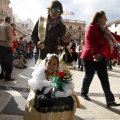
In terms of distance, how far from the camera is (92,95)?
525 cm

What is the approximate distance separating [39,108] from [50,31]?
4.74 feet

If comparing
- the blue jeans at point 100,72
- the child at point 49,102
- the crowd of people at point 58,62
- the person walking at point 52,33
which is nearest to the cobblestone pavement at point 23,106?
the crowd of people at point 58,62

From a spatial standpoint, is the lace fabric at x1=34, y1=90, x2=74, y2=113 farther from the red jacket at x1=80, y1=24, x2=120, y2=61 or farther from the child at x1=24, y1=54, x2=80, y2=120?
the red jacket at x1=80, y1=24, x2=120, y2=61

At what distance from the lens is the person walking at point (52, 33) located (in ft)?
12.2

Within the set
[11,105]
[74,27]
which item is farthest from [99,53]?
[74,27]

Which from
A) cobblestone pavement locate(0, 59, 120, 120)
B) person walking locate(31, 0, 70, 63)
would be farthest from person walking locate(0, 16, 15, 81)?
person walking locate(31, 0, 70, 63)

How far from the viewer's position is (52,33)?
→ 3.83 m

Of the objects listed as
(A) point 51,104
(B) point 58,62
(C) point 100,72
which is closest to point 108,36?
(C) point 100,72

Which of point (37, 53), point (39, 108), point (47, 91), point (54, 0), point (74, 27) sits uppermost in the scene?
point (74, 27)

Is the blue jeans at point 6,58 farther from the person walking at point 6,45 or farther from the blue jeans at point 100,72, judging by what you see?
the blue jeans at point 100,72

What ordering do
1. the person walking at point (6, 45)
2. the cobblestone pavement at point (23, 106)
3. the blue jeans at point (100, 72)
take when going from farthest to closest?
the person walking at point (6, 45)
the blue jeans at point (100, 72)
the cobblestone pavement at point (23, 106)

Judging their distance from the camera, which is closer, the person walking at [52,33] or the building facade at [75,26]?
the person walking at [52,33]

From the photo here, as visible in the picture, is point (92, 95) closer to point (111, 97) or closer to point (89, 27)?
point (111, 97)

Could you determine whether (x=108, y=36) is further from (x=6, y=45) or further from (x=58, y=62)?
(x=6, y=45)
